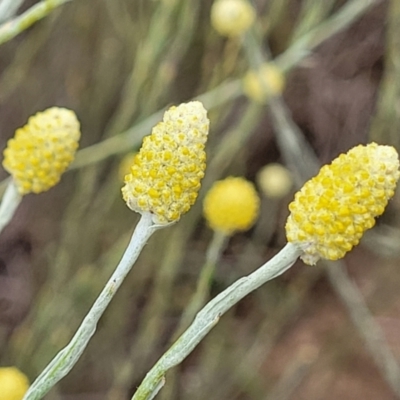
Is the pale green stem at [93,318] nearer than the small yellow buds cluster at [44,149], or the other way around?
the pale green stem at [93,318]

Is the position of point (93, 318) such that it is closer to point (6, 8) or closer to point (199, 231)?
point (6, 8)

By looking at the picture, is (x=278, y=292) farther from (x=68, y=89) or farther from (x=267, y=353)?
(x=68, y=89)

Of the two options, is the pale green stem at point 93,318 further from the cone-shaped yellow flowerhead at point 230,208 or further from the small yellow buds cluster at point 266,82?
the small yellow buds cluster at point 266,82

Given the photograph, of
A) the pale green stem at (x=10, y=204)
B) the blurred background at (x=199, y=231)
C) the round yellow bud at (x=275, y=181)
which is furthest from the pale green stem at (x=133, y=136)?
the pale green stem at (x=10, y=204)

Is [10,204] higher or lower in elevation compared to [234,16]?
lower

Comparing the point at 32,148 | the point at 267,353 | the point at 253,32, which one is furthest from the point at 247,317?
the point at 32,148

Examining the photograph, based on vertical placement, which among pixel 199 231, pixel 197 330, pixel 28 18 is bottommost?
pixel 197 330

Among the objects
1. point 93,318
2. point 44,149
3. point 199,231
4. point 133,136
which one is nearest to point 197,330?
point 93,318

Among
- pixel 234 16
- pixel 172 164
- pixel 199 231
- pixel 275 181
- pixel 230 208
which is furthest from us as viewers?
pixel 199 231
